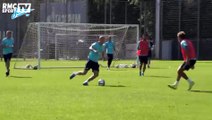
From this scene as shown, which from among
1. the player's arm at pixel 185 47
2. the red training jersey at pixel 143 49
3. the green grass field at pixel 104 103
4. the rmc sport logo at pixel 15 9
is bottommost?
the green grass field at pixel 104 103

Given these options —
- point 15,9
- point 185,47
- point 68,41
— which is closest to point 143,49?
point 185,47

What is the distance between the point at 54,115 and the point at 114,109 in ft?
5.29

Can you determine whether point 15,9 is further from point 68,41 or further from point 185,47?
point 185,47

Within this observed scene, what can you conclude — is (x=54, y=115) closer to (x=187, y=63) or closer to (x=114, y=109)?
(x=114, y=109)

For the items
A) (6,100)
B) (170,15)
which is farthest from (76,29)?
(6,100)

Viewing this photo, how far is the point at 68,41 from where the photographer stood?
44.7 meters

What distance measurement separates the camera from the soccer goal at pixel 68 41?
3941 centimetres

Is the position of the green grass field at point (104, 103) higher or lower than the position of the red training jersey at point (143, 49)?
lower

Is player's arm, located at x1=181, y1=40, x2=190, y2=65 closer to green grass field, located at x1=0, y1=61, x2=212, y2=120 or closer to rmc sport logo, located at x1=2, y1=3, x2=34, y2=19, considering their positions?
green grass field, located at x1=0, y1=61, x2=212, y2=120

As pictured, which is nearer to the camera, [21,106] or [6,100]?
[21,106]

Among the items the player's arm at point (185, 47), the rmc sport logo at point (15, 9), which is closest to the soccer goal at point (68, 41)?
the player's arm at point (185, 47)

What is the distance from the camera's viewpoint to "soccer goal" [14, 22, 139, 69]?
39.4 meters

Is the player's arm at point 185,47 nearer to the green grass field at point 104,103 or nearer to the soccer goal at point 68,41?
the green grass field at point 104,103

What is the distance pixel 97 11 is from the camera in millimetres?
66875
